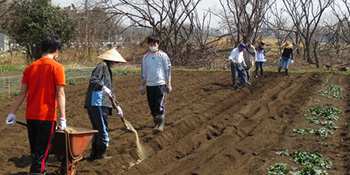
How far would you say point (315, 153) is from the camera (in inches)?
218

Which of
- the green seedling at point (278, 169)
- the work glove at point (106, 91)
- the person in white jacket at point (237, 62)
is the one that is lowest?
the green seedling at point (278, 169)

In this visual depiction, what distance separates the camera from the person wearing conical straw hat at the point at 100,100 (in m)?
5.00

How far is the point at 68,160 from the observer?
4.31m

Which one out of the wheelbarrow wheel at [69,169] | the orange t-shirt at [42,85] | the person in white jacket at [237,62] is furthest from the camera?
the person in white jacket at [237,62]

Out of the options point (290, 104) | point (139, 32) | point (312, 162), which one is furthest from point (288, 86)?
point (139, 32)

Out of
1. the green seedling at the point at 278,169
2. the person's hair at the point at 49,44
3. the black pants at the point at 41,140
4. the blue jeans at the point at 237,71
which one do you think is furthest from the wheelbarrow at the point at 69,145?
the blue jeans at the point at 237,71

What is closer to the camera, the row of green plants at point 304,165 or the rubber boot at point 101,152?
the row of green plants at point 304,165

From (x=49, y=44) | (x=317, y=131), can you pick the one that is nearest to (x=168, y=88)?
(x=317, y=131)

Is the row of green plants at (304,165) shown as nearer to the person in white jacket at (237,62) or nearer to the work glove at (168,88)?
the work glove at (168,88)

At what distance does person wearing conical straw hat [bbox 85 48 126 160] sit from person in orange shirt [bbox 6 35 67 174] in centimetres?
112

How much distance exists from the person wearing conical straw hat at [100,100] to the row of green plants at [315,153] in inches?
91.9

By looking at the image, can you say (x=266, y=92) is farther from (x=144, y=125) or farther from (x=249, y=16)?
(x=249, y=16)

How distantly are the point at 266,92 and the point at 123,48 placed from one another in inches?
643

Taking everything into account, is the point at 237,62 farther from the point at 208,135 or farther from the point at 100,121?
the point at 100,121
